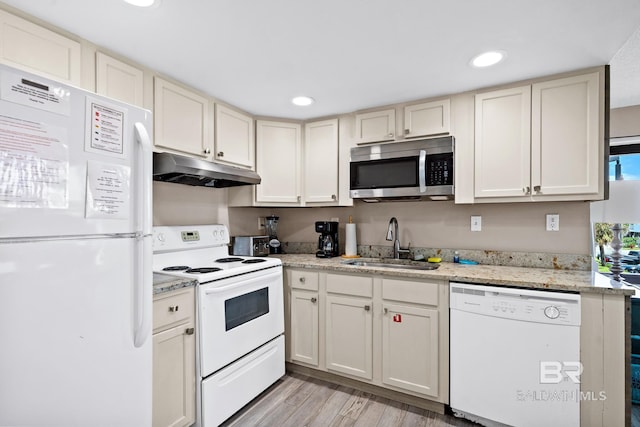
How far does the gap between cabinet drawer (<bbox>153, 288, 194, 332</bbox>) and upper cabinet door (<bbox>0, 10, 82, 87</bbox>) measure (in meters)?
1.17

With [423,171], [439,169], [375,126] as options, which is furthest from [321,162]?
[439,169]

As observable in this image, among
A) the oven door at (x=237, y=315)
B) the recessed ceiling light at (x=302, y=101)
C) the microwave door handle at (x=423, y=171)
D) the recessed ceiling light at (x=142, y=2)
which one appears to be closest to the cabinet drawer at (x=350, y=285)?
the oven door at (x=237, y=315)

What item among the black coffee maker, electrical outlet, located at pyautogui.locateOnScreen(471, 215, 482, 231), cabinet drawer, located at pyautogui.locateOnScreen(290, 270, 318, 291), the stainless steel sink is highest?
electrical outlet, located at pyautogui.locateOnScreen(471, 215, 482, 231)

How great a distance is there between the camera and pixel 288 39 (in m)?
1.63

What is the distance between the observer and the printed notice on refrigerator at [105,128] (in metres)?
1.09

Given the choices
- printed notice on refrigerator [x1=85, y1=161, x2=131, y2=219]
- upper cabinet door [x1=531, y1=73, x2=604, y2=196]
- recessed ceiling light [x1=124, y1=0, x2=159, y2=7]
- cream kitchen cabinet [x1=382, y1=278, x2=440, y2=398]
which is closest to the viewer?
printed notice on refrigerator [x1=85, y1=161, x2=131, y2=219]

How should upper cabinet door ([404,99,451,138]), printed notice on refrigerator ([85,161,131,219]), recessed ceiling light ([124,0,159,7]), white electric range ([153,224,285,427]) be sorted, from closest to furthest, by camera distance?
printed notice on refrigerator ([85,161,131,219]) < recessed ceiling light ([124,0,159,7]) < white electric range ([153,224,285,427]) < upper cabinet door ([404,99,451,138])

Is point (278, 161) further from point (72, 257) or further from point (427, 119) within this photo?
point (72, 257)

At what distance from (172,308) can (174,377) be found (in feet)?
1.20

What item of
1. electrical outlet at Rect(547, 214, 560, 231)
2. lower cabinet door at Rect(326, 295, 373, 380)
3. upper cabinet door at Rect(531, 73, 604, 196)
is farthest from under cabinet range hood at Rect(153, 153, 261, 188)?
electrical outlet at Rect(547, 214, 560, 231)

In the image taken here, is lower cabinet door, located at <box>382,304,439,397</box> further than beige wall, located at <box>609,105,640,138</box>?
No

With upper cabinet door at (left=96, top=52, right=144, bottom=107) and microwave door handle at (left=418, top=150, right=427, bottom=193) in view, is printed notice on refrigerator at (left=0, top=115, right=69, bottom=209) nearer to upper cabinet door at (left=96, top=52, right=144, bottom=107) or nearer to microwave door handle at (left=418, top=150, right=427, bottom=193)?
upper cabinet door at (left=96, top=52, right=144, bottom=107)

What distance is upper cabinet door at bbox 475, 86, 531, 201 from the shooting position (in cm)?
206

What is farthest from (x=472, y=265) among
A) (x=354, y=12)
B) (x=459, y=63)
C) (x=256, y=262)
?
(x=354, y=12)
